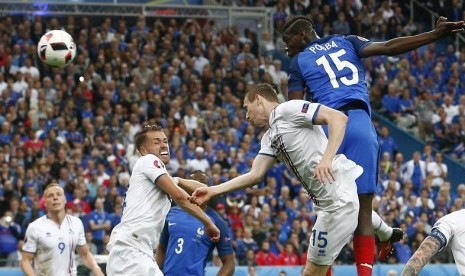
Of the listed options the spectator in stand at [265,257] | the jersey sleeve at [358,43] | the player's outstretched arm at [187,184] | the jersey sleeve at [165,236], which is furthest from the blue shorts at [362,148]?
the spectator in stand at [265,257]

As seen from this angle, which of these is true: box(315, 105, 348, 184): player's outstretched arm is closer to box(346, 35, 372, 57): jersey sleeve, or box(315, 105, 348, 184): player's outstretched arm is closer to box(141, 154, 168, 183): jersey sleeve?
box(346, 35, 372, 57): jersey sleeve

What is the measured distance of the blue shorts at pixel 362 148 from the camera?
30.6 ft

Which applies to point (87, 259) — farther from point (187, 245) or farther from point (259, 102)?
point (259, 102)

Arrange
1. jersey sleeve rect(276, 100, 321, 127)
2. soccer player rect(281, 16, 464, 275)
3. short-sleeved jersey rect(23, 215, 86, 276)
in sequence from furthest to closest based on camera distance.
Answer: short-sleeved jersey rect(23, 215, 86, 276)
soccer player rect(281, 16, 464, 275)
jersey sleeve rect(276, 100, 321, 127)

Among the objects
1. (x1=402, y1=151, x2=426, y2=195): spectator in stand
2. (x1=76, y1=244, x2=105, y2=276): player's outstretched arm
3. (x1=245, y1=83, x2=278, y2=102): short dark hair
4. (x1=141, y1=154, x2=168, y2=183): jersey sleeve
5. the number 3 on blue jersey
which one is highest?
the number 3 on blue jersey

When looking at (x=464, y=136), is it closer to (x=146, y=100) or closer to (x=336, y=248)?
(x=146, y=100)

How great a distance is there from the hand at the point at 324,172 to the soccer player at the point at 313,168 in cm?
26

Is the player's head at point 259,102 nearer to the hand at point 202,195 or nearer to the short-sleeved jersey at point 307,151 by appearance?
the short-sleeved jersey at point 307,151

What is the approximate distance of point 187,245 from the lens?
11.1 m

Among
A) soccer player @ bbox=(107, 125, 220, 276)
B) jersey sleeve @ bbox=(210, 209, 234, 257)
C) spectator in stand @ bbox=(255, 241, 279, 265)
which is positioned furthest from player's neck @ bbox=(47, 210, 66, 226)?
spectator in stand @ bbox=(255, 241, 279, 265)

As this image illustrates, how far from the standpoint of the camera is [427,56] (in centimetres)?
2928

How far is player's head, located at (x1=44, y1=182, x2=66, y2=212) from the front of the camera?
13.1 meters

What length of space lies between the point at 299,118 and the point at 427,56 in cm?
2105

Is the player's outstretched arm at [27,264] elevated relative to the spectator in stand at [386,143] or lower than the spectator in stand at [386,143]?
elevated
